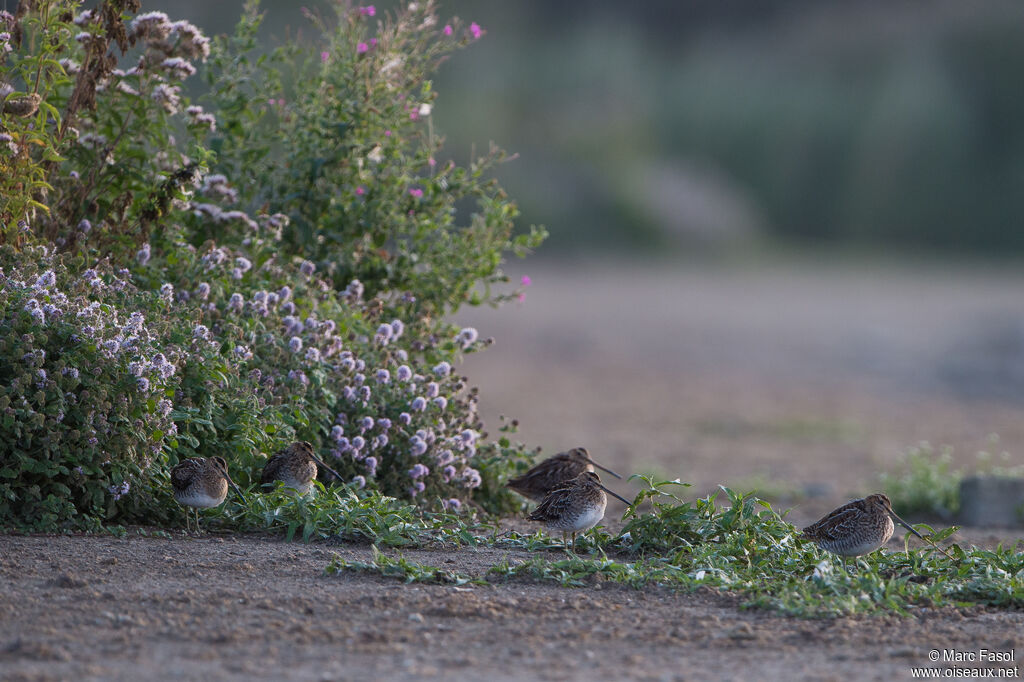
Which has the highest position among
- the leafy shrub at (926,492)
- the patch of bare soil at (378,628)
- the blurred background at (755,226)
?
the blurred background at (755,226)

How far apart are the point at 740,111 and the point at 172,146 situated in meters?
52.1

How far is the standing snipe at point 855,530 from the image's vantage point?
6.38 m

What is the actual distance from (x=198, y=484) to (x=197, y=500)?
3.3 inches

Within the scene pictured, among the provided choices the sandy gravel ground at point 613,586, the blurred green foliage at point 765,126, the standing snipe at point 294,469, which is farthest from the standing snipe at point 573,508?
the blurred green foliage at point 765,126

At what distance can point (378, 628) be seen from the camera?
5090 mm

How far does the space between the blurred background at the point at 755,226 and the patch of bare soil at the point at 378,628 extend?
4.40 meters

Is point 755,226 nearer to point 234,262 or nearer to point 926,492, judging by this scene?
point 926,492

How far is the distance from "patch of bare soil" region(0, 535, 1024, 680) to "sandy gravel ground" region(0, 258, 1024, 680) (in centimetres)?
1

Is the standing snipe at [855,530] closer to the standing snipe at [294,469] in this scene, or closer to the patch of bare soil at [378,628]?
the patch of bare soil at [378,628]

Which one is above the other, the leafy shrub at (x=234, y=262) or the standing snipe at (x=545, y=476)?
the leafy shrub at (x=234, y=262)

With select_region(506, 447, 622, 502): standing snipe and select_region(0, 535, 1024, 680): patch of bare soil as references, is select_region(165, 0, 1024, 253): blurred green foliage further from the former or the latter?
select_region(0, 535, 1024, 680): patch of bare soil

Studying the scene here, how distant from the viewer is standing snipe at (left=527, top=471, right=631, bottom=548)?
6.50m

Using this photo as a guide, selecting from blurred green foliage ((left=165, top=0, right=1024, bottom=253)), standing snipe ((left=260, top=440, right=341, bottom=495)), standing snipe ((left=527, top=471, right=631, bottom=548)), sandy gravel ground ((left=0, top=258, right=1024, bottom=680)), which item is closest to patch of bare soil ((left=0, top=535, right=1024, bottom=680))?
sandy gravel ground ((left=0, top=258, right=1024, bottom=680))

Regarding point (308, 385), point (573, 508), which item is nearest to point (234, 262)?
point (308, 385)
